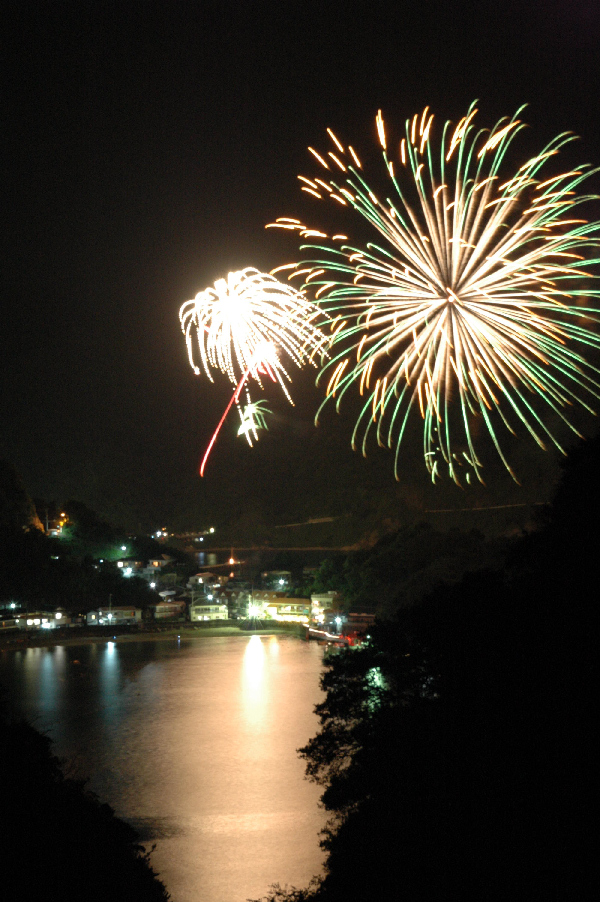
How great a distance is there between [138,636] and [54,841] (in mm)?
10663

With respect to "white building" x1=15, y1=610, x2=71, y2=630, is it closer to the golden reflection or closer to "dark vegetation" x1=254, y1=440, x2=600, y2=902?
the golden reflection

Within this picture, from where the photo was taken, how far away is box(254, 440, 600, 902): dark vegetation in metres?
1.86

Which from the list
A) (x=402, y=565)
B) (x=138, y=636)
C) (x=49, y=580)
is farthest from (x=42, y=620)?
(x=402, y=565)

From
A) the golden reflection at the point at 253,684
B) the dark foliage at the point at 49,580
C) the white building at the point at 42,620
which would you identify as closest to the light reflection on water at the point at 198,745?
the golden reflection at the point at 253,684

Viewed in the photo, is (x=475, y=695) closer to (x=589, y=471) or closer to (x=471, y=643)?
(x=471, y=643)

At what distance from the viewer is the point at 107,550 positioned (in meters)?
18.2

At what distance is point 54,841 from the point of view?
234cm

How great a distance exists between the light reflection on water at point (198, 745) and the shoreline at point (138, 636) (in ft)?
1.51

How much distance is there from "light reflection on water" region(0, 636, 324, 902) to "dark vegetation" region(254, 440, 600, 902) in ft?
1.62

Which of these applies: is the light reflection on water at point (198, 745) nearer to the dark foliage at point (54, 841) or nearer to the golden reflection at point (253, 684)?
the golden reflection at point (253, 684)

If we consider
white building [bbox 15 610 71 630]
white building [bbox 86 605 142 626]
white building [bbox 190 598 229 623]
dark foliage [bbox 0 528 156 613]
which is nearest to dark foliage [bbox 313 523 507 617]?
white building [bbox 190 598 229 623]

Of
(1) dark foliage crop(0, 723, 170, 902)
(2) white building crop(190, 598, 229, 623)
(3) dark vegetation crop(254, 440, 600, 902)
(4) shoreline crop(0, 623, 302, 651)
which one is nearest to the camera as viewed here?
(3) dark vegetation crop(254, 440, 600, 902)

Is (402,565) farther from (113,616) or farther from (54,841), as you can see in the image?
(54,841)

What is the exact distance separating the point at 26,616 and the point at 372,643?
34.0 ft
